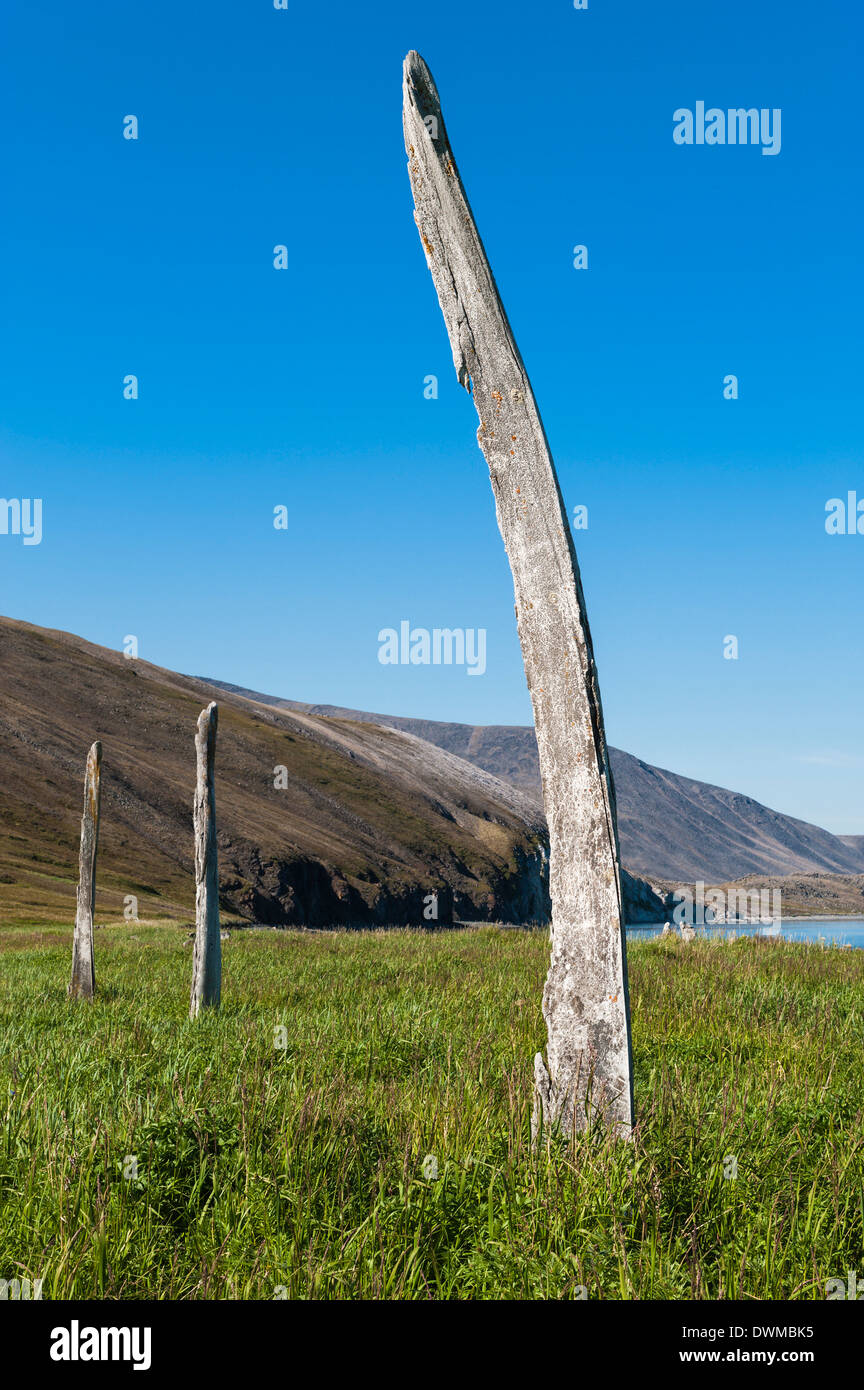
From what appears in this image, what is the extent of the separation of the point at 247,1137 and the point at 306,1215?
0.68m

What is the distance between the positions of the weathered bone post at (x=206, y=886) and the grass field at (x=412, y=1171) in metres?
2.98

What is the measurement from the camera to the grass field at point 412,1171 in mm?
3100

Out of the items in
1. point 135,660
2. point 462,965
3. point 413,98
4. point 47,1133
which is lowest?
point 462,965

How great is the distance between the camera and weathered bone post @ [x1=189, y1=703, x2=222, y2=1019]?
33.6 feet

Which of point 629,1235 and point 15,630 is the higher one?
point 15,630

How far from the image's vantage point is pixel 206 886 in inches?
444

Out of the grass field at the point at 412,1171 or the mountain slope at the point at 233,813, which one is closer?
the grass field at the point at 412,1171

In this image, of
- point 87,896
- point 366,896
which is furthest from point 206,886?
point 366,896

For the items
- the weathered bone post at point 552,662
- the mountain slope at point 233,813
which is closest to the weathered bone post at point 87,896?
the weathered bone post at point 552,662

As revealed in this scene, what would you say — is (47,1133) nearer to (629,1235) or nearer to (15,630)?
(629,1235)

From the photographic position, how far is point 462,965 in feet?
41.7

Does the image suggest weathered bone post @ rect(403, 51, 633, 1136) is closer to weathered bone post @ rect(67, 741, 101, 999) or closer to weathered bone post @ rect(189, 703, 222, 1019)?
weathered bone post @ rect(189, 703, 222, 1019)

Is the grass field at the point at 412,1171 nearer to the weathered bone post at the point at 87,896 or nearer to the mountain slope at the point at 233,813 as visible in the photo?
the weathered bone post at the point at 87,896

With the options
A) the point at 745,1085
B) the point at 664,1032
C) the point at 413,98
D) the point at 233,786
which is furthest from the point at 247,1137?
the point at 233,786
